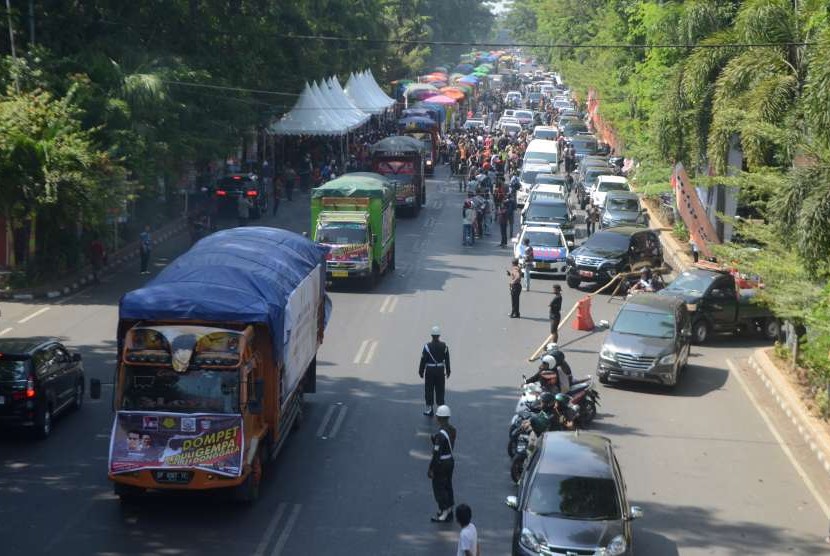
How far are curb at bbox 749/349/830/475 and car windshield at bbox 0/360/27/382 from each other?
501 inches

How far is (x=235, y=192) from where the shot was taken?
155 ft

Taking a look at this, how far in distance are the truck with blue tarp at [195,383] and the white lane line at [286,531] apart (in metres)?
0.61

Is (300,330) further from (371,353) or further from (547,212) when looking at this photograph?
(547,212)

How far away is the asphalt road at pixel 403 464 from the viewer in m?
15.9

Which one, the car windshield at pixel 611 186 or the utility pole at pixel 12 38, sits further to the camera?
the car windshield at pixel 611 186

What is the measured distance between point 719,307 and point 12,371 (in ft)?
56.0

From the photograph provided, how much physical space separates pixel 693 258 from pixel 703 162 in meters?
4.03

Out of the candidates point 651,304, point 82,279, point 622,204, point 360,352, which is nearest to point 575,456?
point 651,304

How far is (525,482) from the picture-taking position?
15234 millimetres

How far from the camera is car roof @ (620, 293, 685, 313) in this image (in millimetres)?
26078

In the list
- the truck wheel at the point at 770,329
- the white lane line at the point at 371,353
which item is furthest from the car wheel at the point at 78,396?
the truck wheel at the point at 770,329

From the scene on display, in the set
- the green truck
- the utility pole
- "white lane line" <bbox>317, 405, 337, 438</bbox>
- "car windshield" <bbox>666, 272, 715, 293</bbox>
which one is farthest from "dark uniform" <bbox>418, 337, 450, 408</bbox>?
the utility pole

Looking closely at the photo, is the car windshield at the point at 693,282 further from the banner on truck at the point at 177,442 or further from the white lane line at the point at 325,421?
the banner on truck at the point at 177,442

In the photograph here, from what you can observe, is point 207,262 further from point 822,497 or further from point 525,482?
point 822,497
